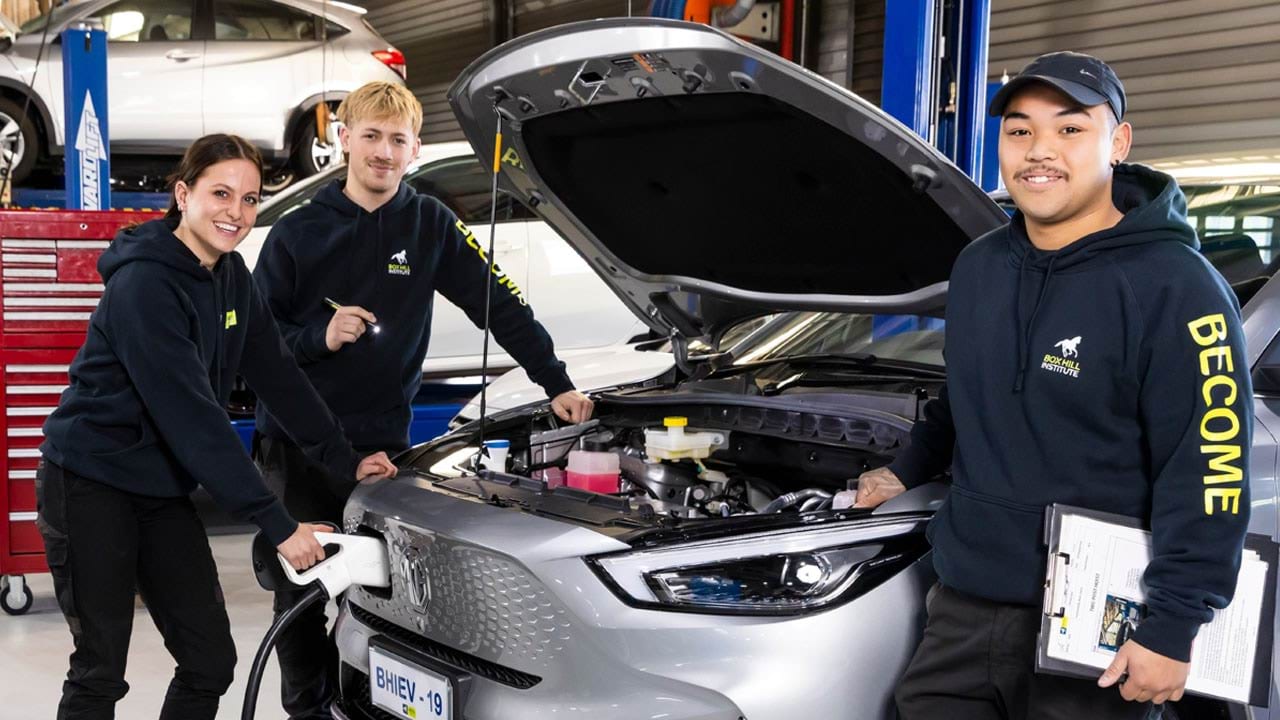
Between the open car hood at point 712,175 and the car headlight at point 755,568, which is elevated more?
the open car hood at point 712,175

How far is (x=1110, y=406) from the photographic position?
177 cm

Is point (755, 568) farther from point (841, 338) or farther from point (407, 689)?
point (841, 338)

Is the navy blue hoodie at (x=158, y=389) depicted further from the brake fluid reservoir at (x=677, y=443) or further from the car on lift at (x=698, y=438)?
the brake fluid reservoir at (x=677, y=443)

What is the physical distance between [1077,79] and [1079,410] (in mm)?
474

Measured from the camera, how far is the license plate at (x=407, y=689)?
223 cm

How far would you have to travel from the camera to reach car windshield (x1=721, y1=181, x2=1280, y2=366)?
2.52 m

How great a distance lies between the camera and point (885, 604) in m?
2.01

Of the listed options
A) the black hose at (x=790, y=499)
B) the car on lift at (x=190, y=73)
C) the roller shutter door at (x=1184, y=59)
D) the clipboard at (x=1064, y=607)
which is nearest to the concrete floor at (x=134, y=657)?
the black hose at (x=790, y=499)

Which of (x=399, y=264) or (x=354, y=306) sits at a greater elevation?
(x=399, y=264)

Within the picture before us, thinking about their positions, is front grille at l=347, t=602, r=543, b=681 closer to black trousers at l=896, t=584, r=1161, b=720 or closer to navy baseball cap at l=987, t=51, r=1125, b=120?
black trousers at l=896, t=584, r=1161, b=720

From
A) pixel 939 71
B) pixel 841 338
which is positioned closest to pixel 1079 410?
pixel 841 338

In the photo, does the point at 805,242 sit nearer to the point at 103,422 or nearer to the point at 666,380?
the point at 666,380

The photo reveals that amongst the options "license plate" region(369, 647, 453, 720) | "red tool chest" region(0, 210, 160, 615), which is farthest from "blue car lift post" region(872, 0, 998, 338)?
"red tool chest" region(0, 210, 160, 615)

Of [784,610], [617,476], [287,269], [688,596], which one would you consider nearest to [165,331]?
[287,269]
